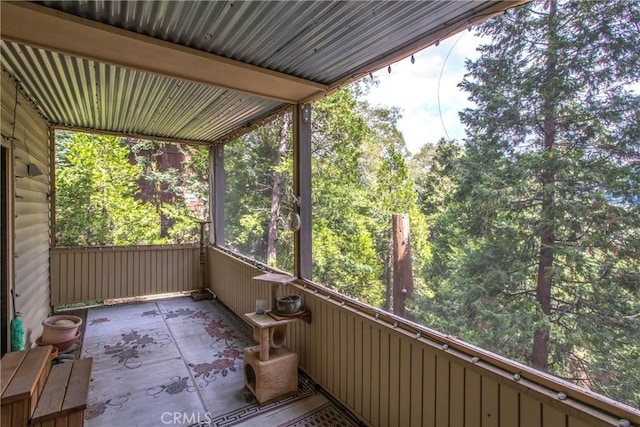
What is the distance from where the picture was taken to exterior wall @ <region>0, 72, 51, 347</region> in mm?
2783

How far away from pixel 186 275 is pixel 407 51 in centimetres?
521

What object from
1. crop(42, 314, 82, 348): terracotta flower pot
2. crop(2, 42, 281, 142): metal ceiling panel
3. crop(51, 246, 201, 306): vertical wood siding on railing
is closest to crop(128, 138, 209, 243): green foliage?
crop(51, 246, 201, 306): vertical wood siding on railing

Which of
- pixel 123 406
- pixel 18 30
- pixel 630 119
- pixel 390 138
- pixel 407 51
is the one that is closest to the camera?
pixel 18 30

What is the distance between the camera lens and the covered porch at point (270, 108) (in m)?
1.54

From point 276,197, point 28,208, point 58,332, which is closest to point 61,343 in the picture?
point 58,332

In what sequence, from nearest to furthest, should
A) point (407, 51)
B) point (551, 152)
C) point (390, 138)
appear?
point (407, 51) < point (551, 152) < point (390, 138)

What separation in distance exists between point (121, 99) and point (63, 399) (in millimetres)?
2926

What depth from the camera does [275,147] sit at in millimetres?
8898

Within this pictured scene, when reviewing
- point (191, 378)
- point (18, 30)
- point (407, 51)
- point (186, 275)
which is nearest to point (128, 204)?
point (186, 275)

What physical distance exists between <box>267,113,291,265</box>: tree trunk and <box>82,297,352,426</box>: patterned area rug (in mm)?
4282

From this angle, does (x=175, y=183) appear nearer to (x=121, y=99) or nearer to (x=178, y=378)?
(x=121, y=99)

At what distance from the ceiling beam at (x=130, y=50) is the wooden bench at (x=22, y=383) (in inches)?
76.5

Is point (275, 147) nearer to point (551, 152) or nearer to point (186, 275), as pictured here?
point (186, 275)

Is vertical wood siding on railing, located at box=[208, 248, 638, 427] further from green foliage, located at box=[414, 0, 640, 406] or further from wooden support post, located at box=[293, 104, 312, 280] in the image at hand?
green foliage, located at box=[414, 0, 640, 406]
